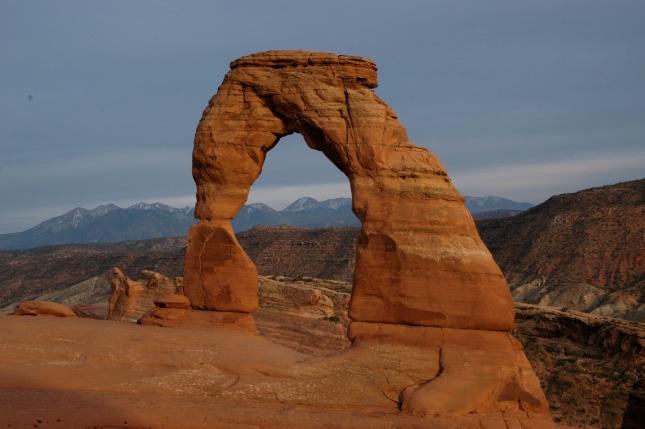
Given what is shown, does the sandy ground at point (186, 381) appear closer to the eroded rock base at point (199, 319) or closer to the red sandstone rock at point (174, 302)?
the eroded rock base at point (199, 319)

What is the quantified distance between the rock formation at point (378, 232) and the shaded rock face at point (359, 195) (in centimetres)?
3

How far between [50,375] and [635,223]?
66.8m


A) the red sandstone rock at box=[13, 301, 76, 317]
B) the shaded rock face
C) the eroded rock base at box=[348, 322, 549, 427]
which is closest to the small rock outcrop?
the red sandstone rock at box=[13, 301, 76, 317]

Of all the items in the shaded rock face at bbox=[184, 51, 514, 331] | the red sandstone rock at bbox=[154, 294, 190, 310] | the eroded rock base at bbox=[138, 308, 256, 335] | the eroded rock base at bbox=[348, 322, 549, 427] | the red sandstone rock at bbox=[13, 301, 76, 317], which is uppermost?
the shaded rock face at bbox=[184, 51, 514, 331]

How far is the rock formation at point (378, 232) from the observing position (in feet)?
64.1

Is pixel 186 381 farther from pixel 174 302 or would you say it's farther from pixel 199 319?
pixel 174 302

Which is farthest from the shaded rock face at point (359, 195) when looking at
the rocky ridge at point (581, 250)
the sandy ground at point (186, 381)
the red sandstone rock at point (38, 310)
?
the rocky ridge at point (581, 250)

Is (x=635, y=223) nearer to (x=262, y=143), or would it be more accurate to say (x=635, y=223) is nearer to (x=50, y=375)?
(x=262, y=143)

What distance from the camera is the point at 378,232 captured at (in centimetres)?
2103

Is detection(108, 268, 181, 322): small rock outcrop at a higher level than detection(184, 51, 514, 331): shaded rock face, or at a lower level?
lower

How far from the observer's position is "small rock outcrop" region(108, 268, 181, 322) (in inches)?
1468

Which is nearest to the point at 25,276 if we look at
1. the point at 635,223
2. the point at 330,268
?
the point at 330,268

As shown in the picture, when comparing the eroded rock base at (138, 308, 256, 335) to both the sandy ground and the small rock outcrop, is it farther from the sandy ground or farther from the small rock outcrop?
the small rock outcrop

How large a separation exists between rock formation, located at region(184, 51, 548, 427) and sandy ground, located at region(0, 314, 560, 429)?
83cm
